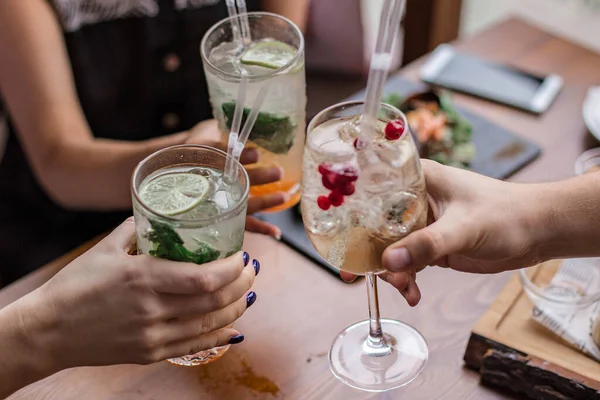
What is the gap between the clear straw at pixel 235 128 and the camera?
3.50 ft

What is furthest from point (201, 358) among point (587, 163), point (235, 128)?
point (587, 163)

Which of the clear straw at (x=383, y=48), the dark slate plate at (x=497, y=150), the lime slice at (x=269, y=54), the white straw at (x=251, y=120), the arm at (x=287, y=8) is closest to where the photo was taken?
the clear straw at (x=383, y=48)

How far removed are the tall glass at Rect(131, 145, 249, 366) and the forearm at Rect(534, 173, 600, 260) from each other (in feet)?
1.52

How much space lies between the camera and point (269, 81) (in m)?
1.22

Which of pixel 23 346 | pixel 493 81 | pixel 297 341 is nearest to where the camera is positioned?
pixel 23 346

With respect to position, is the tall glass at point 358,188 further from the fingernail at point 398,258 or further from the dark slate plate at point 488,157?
the dark slate plate at point 488,157

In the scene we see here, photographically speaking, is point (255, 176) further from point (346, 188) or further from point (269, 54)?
point (346, 188)

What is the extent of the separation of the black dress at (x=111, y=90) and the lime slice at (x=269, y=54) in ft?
2.03

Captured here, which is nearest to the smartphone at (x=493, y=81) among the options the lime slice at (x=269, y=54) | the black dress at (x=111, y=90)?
the black dress at (x=111, y=90)

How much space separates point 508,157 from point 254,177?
67 centimetres

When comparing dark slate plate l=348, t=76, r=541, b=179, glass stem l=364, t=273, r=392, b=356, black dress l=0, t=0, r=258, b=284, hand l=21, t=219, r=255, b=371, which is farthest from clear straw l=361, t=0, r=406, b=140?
black dress l=0, t=0, r=258, b=284

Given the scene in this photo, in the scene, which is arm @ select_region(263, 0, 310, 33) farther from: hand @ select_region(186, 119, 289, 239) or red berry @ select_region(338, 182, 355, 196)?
red berry @ select_region(338, 182, 355, 196)

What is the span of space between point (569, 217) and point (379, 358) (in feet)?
1.29

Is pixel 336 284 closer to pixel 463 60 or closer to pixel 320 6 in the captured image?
pixel 463 60
